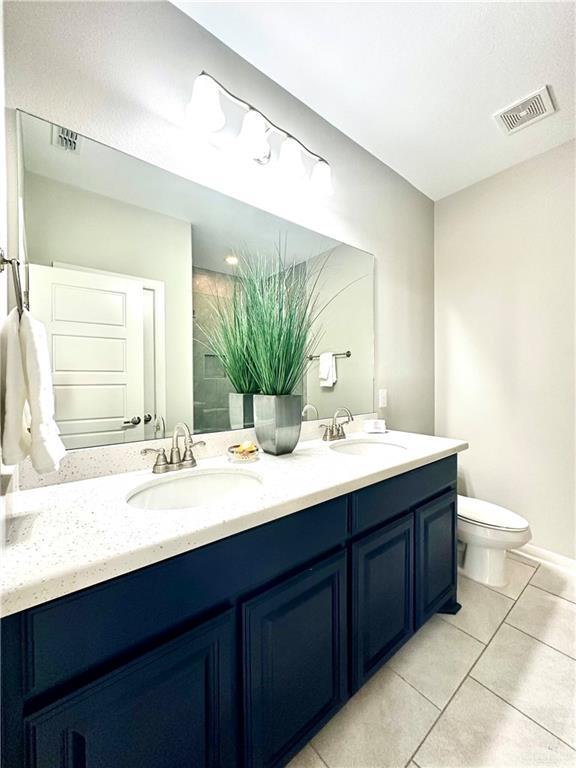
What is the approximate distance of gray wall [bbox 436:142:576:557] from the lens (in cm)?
180

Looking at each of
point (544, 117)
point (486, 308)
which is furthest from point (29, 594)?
point (544, 117)

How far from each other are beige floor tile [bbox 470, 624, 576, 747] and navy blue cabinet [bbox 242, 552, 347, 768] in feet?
2.07

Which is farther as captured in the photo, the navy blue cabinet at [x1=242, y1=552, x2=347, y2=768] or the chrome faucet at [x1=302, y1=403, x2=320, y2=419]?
the chrome faucet at [x1=302, y1=403, x2=320, y2=419]

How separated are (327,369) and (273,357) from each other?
1.78ft

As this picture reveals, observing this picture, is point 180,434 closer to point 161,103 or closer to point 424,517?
point 424,517

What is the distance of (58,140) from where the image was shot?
0.94m

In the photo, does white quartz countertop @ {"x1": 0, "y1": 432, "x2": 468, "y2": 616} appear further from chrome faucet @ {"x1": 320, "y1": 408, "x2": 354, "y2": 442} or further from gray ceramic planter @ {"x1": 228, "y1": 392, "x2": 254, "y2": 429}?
chrome faucet @ {"x1": 320, "y1": 408, "x2": 354, "y2": 442}

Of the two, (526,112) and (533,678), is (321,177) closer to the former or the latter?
(526,112)

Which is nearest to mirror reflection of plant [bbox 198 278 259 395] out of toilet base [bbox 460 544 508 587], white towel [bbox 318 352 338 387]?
white towel [bbox 318 352 338 387]

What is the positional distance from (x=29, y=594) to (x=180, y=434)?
0.68 metres

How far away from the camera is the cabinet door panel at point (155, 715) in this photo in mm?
521

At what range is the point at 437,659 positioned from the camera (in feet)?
4.05

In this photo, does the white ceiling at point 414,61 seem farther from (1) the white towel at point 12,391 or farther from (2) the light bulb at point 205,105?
(1) the white towel at point 12,391

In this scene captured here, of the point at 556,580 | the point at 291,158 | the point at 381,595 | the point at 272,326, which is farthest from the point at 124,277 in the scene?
the point at 556,580
